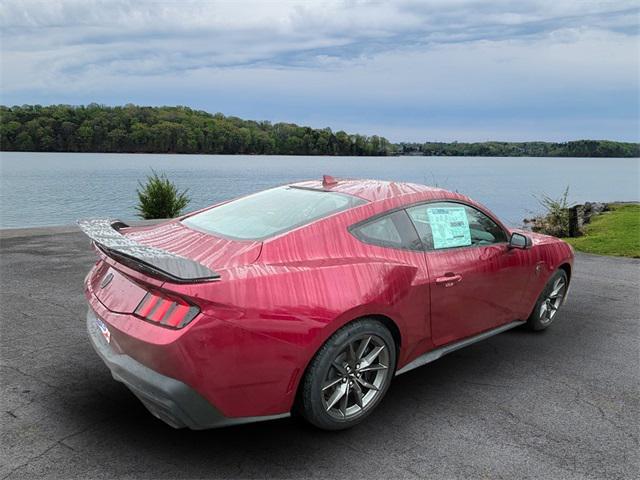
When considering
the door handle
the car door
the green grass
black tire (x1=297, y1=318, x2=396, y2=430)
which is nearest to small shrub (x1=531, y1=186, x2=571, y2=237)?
the green grass

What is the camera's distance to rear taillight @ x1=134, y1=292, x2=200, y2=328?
255 centimetres

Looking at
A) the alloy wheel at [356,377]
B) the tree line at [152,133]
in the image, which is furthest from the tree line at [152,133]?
the alloy wheel at [356,377]

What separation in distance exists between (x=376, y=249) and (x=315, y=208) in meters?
0.53

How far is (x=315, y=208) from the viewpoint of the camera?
139 inches

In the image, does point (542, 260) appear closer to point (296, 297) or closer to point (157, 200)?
point (296, 297)

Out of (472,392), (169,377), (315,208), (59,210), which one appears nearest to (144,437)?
(169,377)

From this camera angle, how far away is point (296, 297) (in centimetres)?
279

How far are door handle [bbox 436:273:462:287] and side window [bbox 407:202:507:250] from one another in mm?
214

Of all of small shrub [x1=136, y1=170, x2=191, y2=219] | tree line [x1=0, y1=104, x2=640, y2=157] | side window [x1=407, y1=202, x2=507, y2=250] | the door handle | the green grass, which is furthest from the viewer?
tree line [x1=0, y1=104, x2=640, y2=157]

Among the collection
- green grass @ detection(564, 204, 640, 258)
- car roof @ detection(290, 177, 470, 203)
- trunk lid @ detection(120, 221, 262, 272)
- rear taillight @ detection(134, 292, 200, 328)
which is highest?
car roof @ detection(290, 177, 470, 203)

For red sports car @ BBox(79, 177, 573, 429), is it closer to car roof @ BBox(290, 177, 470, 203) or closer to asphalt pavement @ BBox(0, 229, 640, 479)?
car roof @ BBox(290, 177, 470, 203)

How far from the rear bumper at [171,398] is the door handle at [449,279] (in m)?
1.51

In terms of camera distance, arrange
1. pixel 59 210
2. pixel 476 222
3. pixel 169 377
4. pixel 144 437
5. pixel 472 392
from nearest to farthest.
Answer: pixel 169 377 → pixel 144 437 → pixel 472 392 → pixel 476 222 → pixel 59 210

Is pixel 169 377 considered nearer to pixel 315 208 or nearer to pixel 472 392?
pixel 315 208
